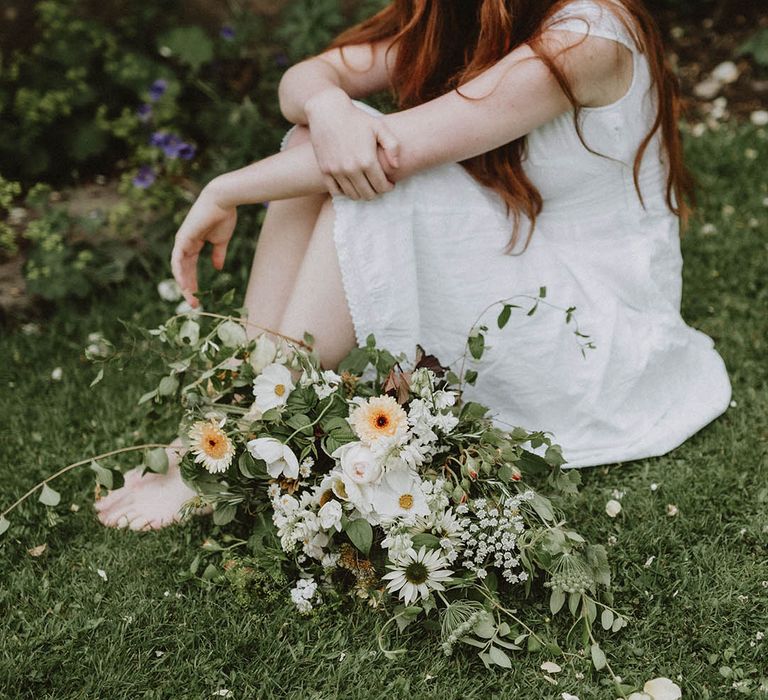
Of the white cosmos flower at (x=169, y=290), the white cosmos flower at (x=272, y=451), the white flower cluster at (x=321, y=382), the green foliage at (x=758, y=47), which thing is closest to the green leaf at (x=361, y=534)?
the white cosmos flower at (x=272, y=451)

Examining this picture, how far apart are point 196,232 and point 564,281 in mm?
789

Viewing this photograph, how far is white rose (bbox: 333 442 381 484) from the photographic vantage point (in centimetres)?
154

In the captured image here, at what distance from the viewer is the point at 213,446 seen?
1.63m

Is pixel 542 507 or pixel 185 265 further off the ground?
pixel 185 265

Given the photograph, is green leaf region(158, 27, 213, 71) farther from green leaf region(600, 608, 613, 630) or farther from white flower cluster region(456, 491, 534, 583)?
green leaf region(600, 608, 613, 630)

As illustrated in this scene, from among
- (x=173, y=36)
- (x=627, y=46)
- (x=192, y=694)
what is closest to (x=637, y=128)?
(x=627, y=46)

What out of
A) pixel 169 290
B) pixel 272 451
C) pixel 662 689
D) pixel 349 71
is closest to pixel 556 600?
pixel 662 689

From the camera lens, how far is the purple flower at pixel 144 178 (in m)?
2.73

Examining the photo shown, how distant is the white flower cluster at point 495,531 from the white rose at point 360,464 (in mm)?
170

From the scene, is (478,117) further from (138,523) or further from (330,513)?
(138,523)

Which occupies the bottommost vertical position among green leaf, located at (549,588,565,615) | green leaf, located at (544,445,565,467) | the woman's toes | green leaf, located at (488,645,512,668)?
green leaf, located at (549,588,565,615)

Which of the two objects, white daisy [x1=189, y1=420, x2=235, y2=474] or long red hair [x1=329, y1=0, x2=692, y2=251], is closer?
white daisy [x1=189, y1=420, x2=235, y2=474]

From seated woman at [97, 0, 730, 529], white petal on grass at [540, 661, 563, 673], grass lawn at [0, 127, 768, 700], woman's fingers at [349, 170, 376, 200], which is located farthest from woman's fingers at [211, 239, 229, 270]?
white petal on grass at [540, 661, 563, 673]

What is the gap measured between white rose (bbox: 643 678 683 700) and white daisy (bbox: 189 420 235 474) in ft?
2.71
